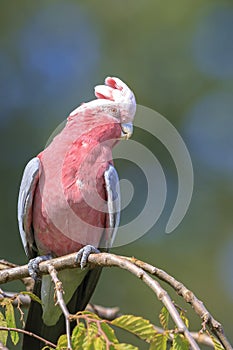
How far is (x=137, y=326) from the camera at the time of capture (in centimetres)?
208

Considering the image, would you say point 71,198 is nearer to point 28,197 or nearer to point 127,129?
point 28,197

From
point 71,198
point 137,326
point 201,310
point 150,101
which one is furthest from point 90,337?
point 150,101

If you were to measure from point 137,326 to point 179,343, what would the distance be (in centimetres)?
12

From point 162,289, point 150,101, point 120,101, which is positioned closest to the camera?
point 162,289

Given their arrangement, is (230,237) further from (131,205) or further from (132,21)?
(132,21)

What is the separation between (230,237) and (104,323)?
A: 257 inches

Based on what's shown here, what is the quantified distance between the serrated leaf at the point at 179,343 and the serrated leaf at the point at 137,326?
2.3 inches

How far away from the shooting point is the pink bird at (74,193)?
3.35m

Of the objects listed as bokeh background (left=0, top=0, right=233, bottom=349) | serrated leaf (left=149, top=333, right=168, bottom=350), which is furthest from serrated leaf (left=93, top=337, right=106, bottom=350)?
bokeh background (left=0, top=0, right=233, bottom=349)

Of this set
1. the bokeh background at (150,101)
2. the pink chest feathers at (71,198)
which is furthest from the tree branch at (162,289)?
the bokeh background at (150,101)

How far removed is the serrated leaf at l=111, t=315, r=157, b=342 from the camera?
6.76 ft

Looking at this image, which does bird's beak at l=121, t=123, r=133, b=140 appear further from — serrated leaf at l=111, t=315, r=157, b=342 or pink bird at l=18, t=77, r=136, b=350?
serrated leaf at l=111, t=315, r=157, b=342

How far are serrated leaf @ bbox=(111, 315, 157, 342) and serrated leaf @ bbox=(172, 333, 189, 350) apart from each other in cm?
6

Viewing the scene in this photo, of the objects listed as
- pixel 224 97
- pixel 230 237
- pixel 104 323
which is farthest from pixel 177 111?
pixel 104 323
